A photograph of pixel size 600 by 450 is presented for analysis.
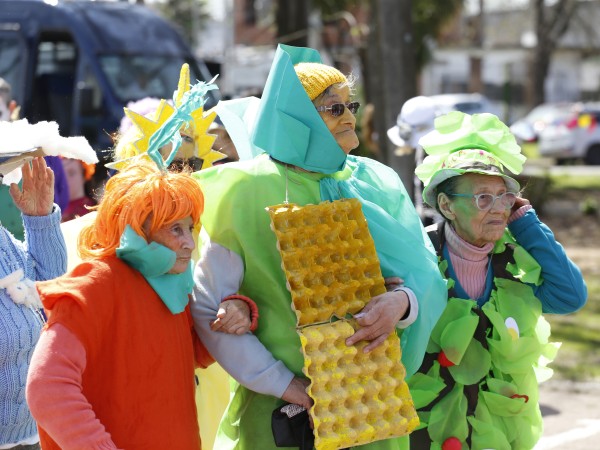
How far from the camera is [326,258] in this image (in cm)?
334

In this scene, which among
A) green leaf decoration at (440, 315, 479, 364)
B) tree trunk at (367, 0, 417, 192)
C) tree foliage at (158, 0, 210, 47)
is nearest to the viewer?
green leaf decoration at (440, 315, 479, 364)

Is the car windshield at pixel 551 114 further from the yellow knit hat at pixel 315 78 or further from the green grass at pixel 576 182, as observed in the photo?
the yellow knit hat at pixel 315 78

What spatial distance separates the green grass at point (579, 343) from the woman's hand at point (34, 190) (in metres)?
5.57

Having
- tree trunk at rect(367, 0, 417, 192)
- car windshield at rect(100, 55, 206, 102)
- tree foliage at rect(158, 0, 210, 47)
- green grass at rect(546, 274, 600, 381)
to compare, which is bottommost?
tree foliage at rect(158, 0, 210, 47)

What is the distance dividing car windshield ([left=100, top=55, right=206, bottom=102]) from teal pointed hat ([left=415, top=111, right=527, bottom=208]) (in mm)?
9266

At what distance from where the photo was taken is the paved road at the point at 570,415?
6.55 meters

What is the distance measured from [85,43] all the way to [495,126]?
9866 mm

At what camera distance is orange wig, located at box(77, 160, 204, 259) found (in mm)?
2979

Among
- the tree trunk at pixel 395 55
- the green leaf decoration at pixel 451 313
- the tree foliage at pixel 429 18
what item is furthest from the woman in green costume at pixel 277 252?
the tree foliage at pixel 429 18

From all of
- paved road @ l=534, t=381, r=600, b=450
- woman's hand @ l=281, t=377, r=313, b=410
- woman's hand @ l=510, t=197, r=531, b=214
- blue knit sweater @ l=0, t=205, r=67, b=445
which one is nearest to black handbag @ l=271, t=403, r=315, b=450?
woman's hand @ l=281, t=377, r=313, b=410

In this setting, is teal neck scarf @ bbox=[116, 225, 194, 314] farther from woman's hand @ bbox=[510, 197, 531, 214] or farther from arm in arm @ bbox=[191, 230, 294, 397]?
woman's hand @ bbox=[510, 197, 531, 214]

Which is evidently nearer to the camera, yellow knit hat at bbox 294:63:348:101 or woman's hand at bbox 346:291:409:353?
woman's hand at bbox 346:291:409:353

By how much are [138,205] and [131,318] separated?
0.31m

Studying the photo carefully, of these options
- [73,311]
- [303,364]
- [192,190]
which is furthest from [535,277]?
[73,311]
